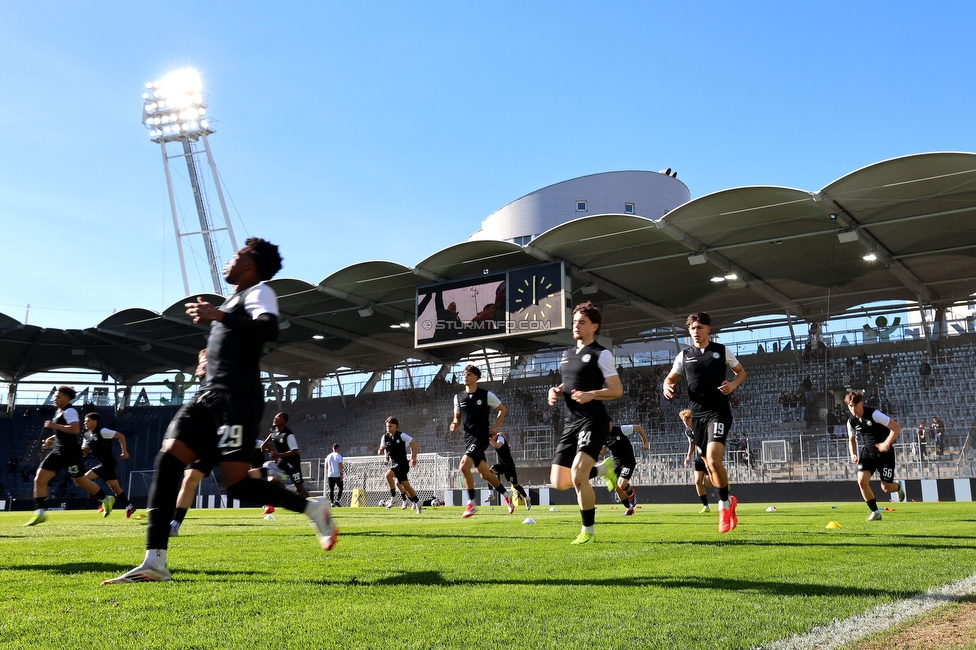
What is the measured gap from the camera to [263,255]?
511cm

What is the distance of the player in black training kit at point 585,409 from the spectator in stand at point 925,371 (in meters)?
27.2

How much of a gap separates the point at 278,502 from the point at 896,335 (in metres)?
31.0

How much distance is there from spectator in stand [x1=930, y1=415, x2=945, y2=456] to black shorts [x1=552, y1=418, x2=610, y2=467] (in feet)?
73.9

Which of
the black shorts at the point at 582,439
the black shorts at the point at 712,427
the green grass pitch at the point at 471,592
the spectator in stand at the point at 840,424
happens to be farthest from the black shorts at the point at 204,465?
the spectator in stand at the point at 840,424

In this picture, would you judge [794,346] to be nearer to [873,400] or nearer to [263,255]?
[873,400]

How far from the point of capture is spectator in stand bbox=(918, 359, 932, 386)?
29875 millimetres

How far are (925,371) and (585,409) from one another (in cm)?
2774

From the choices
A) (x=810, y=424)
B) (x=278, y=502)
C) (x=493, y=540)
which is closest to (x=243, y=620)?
(x=278, y=502)

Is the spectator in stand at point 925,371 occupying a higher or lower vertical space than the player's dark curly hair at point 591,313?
higher

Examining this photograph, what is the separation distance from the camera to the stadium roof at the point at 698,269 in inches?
944

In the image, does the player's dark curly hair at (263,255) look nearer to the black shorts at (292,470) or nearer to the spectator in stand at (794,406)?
the black shorts at (292,470)

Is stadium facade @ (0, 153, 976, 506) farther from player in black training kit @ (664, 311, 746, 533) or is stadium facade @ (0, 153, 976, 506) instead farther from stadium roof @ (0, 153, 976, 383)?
player in black training kit @ (664, 311, 746, 533)

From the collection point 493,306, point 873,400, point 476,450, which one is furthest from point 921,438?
point 476,450

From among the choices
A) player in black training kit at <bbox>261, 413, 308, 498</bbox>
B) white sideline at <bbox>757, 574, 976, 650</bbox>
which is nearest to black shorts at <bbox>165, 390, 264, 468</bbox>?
white sideline at <bbox>757, 574, 976, 650</bbox>
